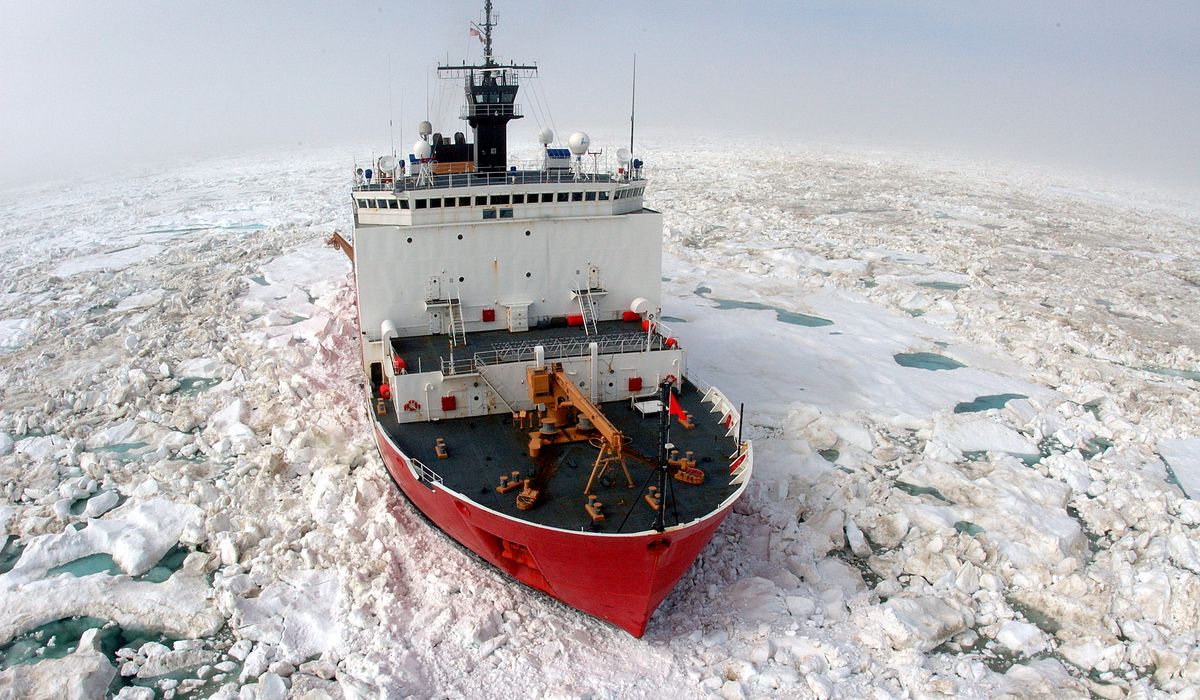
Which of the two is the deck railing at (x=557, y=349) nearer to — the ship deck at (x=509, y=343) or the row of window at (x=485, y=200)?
the ship deck at (x=509, y=343)

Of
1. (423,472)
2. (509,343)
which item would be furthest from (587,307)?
(423,472)

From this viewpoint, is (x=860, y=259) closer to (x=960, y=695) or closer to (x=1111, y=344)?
(x=1111, y=344)

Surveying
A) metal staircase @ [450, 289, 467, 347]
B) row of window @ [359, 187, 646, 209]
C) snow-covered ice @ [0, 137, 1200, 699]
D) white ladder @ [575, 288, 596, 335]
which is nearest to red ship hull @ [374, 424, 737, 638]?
snow-covered ice @ [0, 137, 1200, 699]

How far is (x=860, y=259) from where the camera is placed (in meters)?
22.7

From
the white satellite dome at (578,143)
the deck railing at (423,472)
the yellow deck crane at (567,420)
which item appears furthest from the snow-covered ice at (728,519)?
the white satellite dome at (578,143)

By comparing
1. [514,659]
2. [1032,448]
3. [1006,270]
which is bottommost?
[514,659]

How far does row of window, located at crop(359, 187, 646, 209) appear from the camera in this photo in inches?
424

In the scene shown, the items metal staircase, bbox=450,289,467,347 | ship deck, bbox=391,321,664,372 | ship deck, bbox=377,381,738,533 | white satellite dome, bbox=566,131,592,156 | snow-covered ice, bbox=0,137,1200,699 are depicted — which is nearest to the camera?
snow-covered ice, bbox=0,137,1200,699

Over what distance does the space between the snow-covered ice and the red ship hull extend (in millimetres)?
335

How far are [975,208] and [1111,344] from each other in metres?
19.7

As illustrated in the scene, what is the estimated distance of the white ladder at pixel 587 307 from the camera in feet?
36.7

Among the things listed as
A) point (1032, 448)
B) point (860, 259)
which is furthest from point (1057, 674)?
point (860, 259)

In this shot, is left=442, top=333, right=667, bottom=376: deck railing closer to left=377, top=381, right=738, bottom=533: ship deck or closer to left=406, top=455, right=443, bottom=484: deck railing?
left=377, top=381, right=738, bottom=533: ship deck

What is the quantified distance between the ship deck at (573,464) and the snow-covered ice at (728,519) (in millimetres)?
1025
